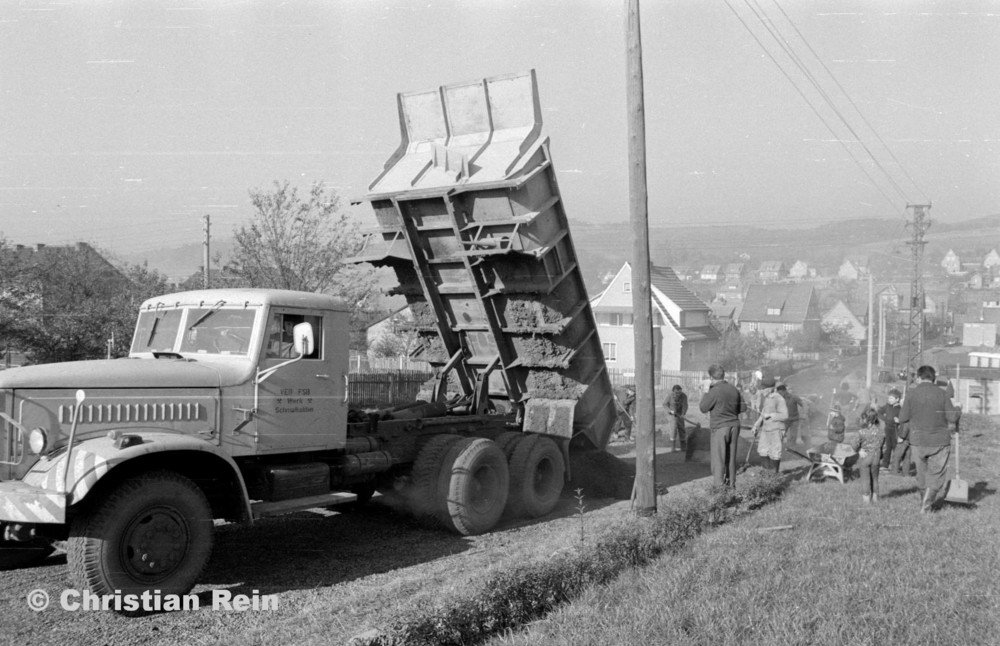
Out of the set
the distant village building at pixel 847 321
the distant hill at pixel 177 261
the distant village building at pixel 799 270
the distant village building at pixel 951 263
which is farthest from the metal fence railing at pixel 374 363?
the distant village building at pixel 951 263

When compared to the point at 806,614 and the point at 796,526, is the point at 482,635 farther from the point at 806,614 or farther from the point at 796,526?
the point at 796,526

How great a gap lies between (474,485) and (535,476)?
1279 millimetres

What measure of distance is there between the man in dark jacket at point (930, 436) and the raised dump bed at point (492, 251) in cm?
367

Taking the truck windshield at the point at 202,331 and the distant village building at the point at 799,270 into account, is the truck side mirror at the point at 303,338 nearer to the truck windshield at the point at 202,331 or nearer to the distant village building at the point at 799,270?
the truck windshield at the point at 202,331

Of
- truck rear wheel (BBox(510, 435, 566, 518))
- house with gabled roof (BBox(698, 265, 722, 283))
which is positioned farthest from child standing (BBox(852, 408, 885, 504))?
house with gabled roof (BBox(698, 265, 722, 283))

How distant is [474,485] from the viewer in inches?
359

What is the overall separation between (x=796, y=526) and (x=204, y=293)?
6.08m

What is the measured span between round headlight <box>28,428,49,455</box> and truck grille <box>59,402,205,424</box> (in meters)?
0.17

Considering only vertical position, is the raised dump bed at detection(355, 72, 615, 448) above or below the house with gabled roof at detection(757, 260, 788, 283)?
below

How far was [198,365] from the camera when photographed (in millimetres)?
7141

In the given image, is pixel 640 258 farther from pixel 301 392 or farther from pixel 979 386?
pixel 979 386

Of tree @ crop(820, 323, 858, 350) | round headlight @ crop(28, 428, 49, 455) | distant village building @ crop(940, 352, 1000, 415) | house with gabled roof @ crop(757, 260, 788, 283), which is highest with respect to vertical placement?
house with gabled roof @ crop(757, 260, 788, 283)

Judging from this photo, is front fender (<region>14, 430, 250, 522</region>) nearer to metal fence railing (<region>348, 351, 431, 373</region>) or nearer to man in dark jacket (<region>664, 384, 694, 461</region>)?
man in dark jacket (<region>664, 384, 694, 461</region>)

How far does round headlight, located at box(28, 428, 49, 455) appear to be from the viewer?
606 cm
